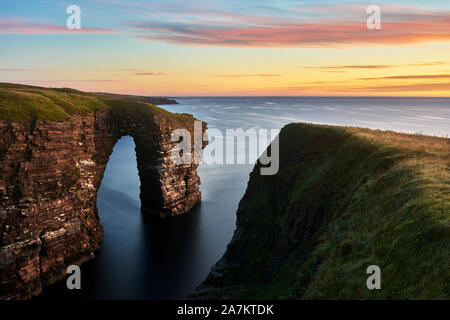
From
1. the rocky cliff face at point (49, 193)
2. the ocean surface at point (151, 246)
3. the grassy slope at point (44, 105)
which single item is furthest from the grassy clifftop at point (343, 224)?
the grassy slope at point (44, 105)

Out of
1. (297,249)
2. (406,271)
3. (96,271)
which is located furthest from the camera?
(96,271)

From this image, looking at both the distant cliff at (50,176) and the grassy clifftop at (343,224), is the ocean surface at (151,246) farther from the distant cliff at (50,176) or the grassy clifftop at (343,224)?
the grassy clifftop at (343,224)

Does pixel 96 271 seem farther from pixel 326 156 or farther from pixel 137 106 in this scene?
pixel 326 156

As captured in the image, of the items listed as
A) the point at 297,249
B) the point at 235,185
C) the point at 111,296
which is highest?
the point at 297,249

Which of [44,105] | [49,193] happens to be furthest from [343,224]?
[44,105]

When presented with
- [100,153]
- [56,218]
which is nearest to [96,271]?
[56,218]

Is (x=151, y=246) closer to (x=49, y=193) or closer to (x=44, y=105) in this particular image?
(x=49, y=193)
